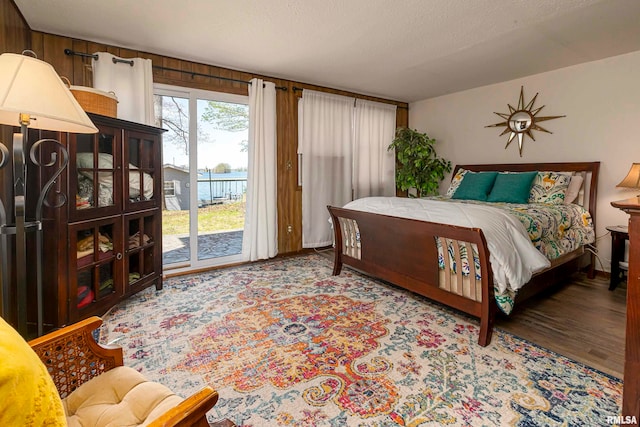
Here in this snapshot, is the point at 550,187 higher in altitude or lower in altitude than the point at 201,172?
lower

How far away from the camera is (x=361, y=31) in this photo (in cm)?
276

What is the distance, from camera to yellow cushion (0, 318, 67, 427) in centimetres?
48

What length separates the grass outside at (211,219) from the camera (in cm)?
364

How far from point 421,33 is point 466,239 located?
73.5 inches

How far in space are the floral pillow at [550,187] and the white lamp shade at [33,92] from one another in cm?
405

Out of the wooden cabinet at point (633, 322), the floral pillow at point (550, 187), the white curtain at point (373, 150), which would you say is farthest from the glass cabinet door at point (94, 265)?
the floral pillow at point (550, 187)

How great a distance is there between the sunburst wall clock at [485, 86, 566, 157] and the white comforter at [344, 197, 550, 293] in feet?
7.23

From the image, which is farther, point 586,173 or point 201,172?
point 201,172

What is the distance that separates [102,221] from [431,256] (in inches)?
99.1

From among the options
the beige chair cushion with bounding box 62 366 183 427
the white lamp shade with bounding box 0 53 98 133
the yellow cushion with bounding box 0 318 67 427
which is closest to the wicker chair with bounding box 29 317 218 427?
the beige chair cushion with bounding box 62 366 183 427

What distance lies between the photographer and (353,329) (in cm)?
229

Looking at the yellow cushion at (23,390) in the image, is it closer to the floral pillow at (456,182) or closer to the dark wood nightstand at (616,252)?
the dark wood nightstand at (616,252)

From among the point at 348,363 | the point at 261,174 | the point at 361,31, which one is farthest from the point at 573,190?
the point at 261,174

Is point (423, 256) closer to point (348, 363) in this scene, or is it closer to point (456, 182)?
point (348, 363)
